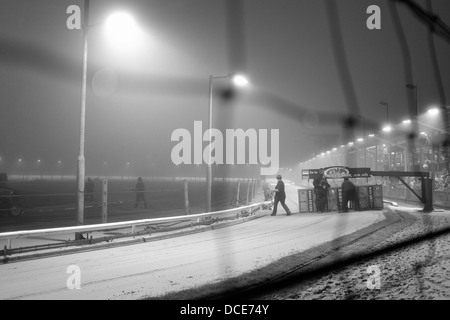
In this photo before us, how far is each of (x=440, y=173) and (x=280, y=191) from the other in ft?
49.7

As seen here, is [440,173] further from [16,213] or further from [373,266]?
[16,213]

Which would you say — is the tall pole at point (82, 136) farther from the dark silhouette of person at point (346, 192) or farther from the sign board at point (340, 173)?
the dark silhouette of person at point (346, 192)

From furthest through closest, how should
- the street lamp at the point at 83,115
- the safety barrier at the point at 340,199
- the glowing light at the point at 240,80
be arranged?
1. the safety barrier at the point at 340,199
2. the glowing light at the point at 240,80
3. the street lamp at the point at 83,115

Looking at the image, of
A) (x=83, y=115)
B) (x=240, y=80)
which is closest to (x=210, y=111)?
(x=240, y=80)

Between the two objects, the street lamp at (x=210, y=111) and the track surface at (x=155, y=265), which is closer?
the track surface at (x=155, y=265)

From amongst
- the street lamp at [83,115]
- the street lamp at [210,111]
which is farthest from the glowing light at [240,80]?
the street lamp at [83,115]

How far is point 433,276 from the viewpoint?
518 cm

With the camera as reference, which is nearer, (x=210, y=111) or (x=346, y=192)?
(x=210, y=111)

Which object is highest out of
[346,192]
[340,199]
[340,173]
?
[340,173]

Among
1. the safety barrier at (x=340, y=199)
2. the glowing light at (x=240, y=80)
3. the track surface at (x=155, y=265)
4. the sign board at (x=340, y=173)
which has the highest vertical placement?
the glowing light at (x=240, y=80)

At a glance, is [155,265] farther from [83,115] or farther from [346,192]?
[346,192]

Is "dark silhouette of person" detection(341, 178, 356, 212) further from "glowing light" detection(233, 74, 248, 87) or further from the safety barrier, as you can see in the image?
"glowing light" detection(233, 74, 248, 87)

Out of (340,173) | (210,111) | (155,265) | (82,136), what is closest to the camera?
(155,265)

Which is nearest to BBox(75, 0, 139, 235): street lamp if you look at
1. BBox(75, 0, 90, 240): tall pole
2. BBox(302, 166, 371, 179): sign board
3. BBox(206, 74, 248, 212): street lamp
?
BBox(75, 0, 90, 240): tall pole
